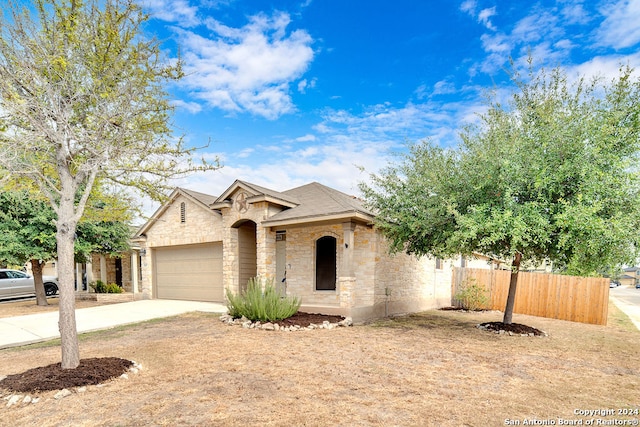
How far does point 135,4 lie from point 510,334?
1085cm

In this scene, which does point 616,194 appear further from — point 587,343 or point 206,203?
point 206,203

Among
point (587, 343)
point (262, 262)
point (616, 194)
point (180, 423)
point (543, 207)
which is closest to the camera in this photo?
point (180, 423)

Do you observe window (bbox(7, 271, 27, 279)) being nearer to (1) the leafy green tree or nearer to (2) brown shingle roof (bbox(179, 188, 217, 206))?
(1) the leafy green tree

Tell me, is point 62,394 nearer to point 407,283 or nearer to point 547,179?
point 547,179

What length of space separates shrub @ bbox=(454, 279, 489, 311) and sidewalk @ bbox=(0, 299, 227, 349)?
391 inches

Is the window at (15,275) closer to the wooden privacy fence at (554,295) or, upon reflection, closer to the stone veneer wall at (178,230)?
the stone veneer wall at (178,230)

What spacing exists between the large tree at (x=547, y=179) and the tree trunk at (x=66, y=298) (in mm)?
7240

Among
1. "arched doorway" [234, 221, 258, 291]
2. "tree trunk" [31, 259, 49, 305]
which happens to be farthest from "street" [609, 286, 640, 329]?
"tree trunk" [31, 259, 49, 305]

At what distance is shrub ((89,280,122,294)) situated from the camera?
56.8 ft

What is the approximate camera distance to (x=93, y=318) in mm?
10594

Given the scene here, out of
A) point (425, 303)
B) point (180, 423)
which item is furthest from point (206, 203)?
point (180, 423)

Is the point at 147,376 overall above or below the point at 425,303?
above

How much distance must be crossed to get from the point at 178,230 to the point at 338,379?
38.5ft

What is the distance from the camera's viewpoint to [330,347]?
7.21m
